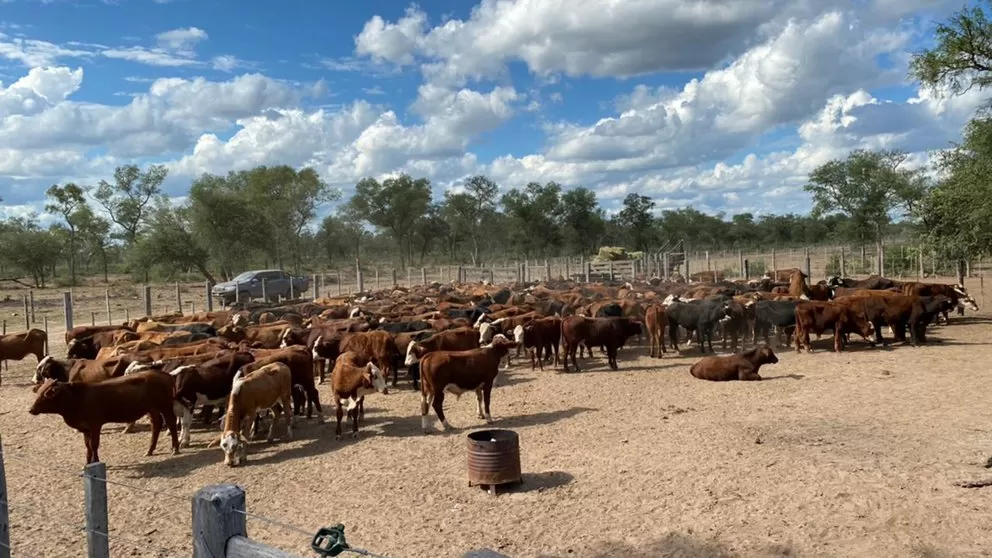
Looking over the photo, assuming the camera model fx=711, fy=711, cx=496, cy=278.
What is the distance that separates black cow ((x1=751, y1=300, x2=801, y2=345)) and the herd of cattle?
0.10 feet

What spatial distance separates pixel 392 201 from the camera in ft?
240

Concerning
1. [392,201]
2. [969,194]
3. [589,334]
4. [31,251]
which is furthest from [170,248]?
[969,194]

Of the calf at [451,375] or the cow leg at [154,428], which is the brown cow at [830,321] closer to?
the calf at [451,375]

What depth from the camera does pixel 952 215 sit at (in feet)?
64.2

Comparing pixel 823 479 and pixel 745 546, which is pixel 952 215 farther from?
pixel 745 546

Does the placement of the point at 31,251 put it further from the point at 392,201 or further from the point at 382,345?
the point at 382,345

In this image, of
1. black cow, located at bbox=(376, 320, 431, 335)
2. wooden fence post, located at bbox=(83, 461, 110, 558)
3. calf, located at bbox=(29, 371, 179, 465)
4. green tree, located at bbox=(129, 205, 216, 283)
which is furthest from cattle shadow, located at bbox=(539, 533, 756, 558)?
green tree, located at bbox=(129, 205, 216, 283)

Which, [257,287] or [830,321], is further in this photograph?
[257,287]

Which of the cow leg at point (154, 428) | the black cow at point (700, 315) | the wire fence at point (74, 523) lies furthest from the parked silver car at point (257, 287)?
the wire fence at point (74, 523)

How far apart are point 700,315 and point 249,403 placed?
455 inches

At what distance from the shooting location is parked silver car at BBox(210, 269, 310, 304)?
35.7 metres

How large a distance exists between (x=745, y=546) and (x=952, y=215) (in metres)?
17.3

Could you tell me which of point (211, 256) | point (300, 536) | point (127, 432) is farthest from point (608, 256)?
point (300, 536)

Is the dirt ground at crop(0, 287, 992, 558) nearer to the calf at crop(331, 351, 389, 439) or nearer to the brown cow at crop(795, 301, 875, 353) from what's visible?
the calf at crop(331, 351, 389, 439)
